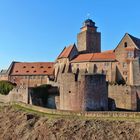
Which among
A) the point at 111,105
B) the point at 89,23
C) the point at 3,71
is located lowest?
the point at 111,105

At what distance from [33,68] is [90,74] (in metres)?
31.6

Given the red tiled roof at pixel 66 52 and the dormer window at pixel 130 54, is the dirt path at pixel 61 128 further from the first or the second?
the red tiled roof at pixel 66 52

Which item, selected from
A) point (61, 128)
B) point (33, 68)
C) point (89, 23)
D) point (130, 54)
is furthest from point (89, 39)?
point (61, 128)

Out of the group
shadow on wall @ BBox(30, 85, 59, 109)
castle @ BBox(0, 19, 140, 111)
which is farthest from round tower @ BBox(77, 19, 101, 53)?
shadow on wall @ BBox(30, 85, 59, 109)

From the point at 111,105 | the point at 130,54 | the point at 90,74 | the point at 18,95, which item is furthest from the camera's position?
the point at 130,54

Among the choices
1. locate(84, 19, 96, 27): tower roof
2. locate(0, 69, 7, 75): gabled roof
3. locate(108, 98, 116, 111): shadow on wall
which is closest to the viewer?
locate(108, 98, 116, 111): shadow on wall

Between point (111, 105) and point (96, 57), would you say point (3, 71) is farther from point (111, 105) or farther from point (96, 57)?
point (111, 105)

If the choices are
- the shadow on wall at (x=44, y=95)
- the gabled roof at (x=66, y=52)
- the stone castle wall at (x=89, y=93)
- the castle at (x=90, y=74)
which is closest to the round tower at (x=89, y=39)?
the castle at (x=90, y=74)

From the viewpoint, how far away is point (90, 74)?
4300 centimetres

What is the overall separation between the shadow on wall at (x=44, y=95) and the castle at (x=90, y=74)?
145 cm

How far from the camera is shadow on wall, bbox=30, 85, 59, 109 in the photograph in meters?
50.7

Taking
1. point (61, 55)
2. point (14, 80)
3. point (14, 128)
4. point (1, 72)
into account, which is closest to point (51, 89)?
point (14, 128)

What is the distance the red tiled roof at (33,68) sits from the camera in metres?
71.0

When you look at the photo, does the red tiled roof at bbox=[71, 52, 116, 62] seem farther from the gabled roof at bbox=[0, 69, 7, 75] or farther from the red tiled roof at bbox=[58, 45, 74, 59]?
the gabled roof at bbox=[0, 69, 7, 75]
